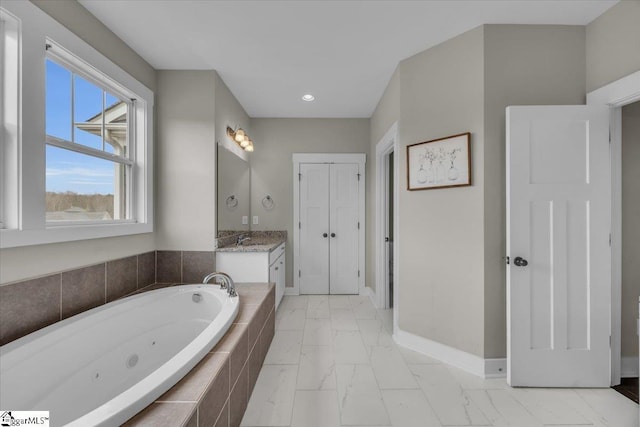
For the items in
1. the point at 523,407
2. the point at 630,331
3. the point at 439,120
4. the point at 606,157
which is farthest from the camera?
the point at 439,120

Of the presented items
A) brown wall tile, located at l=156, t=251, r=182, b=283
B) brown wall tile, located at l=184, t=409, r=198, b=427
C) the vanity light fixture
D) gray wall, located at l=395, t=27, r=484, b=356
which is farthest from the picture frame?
brown wall tile, located at l=156, t=251, r=182, b=283

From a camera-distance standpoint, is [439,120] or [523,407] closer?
[523,407]

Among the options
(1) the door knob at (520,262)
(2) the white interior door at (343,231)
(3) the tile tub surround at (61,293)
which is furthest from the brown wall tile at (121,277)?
(1) the door knob at (520,262)

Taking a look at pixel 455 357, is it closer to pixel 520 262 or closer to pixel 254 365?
pixel 520 262

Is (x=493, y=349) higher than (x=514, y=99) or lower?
lower

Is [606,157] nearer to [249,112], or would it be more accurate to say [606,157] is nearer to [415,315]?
[415,315]

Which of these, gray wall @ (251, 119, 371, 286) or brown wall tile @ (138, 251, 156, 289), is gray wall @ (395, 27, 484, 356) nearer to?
gray wall @ (251, 119, 371, 286)

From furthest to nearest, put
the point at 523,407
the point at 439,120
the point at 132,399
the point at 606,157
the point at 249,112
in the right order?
the point at 249,112, the point at 439,120, the point at 606,157, the point at 523,407, the point at 132,399

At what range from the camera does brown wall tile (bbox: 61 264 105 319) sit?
168 centimetres

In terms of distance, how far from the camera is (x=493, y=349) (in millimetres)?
2035

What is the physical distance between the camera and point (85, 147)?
1.86m

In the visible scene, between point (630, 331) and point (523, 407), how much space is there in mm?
1093

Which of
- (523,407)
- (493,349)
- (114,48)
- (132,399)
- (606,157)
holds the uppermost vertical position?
(114,48)

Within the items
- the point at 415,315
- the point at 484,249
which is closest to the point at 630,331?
the point at 484,249
